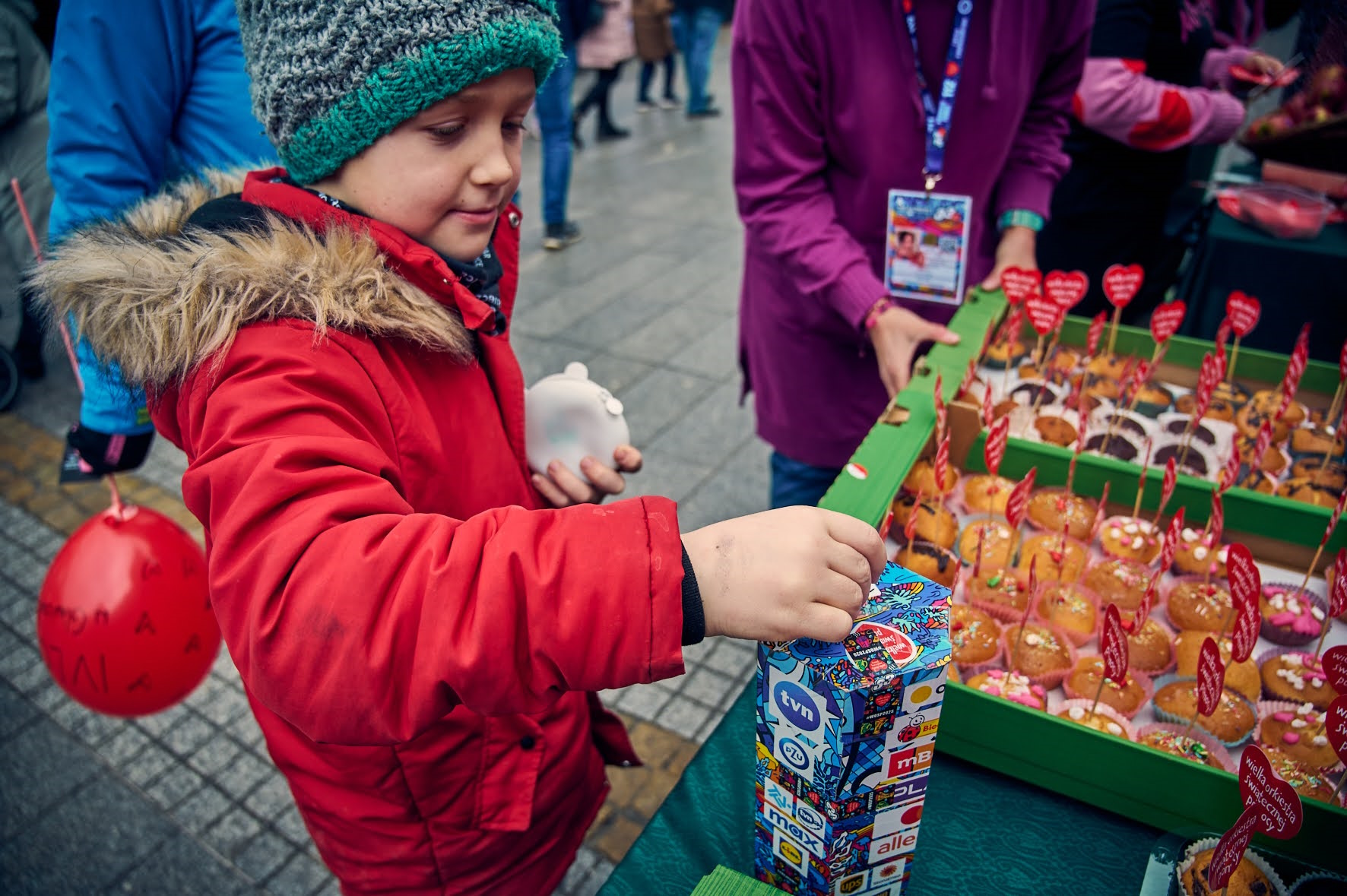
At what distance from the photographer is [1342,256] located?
2816mm

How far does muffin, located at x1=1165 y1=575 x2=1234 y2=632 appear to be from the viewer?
1462mm

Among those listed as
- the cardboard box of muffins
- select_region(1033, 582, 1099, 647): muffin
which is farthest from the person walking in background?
select_region(1033, 582, 1099, 647): muffin

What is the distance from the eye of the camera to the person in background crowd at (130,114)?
1744mm

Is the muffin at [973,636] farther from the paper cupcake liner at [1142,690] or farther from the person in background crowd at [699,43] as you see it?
the person in background crowd at [699,43]

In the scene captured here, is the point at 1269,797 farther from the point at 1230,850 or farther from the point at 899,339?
the point at 899,339

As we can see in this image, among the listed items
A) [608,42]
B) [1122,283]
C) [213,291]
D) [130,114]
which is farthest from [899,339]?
[608,42]

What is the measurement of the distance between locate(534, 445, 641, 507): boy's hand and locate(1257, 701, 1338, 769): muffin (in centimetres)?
106

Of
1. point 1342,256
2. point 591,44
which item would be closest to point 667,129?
point 591,44

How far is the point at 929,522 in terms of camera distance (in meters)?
1.61

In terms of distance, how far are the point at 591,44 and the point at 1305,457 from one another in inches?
273

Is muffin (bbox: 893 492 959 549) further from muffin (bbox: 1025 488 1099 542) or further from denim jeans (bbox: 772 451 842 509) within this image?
denim jeans (bbox: 772 451 842 509)

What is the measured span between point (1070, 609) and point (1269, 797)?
63 cm

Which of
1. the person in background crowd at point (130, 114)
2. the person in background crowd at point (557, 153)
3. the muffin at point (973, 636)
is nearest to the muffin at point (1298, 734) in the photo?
the muffin at point (973, 636)

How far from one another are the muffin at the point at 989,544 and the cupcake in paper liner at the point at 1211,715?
33cm
